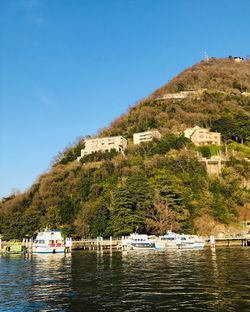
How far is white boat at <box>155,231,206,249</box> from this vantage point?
74062 mm

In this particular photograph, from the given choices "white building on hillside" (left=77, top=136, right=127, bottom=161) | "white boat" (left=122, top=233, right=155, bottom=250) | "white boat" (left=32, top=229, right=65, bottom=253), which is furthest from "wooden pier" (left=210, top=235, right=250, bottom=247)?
"white building on hillside" (left=77, top=136, right=127, bottom=161)

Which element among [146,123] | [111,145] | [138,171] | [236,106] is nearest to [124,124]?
[146,123]

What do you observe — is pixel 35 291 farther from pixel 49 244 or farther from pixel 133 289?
pixel 49 244

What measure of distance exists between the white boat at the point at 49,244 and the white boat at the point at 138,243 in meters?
12.3

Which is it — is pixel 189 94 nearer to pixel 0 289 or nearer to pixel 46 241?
pixel 46 241

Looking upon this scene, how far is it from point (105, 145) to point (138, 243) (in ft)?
216

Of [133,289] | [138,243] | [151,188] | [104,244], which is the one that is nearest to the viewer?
[133,289]

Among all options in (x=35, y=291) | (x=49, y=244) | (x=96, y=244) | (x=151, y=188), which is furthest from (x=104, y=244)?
(x=35, y=291)

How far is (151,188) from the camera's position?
94.4 metres

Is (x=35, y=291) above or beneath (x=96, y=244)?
beneath

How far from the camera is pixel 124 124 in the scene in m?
161

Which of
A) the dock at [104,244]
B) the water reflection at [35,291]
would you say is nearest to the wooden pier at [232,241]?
the dock at [104,244]

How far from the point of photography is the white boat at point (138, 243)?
75.8m

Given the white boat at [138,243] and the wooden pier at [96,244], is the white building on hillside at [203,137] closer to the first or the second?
the wooden pier at [96,244]
